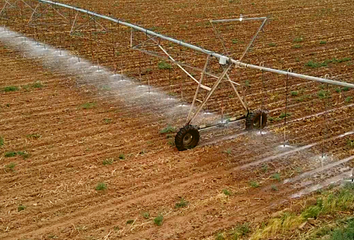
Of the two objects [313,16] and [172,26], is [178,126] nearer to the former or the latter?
[172,26]

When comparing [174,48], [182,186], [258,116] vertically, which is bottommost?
[182,186]

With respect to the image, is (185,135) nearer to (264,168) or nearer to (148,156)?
(148,156)

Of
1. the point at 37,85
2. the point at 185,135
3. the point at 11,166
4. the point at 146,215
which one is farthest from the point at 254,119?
the point at 37,85

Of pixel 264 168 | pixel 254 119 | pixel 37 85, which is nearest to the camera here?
pixel 264 168

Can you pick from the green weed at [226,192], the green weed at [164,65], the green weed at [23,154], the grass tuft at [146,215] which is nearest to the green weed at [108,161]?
the green weed at [23,154]

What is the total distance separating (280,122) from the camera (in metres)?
10.8

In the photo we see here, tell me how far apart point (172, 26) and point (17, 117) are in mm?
11845

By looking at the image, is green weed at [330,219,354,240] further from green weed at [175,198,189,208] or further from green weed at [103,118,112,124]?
green weed at [103,118,112,124]

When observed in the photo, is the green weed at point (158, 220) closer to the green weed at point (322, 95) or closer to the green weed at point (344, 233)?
the green weed at point (344, 233)

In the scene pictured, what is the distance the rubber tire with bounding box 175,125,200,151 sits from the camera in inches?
367

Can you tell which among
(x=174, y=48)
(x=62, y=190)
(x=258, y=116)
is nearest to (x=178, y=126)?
(x=258, y=116)

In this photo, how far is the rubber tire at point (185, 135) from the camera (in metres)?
9.32

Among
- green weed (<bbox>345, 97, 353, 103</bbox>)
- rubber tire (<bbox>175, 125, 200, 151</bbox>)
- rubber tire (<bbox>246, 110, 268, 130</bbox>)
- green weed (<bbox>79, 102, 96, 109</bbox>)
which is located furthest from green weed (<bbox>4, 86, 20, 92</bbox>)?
green weed (<bbox>345, 97, 353, 103</bbox>)

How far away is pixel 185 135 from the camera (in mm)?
9398
